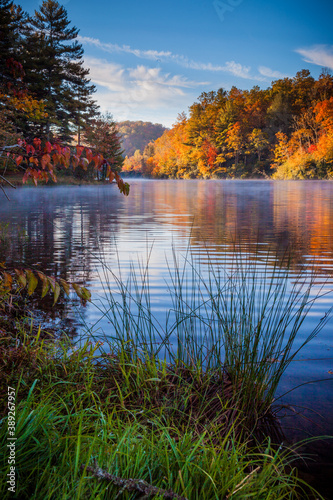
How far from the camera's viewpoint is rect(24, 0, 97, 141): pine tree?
38.4m

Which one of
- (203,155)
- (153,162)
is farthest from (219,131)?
(153,162)

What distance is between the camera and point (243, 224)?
13367mm

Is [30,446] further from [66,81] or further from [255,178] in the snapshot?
[255,178]

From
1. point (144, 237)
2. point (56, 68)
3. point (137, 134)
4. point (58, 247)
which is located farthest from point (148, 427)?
point (137, 134)

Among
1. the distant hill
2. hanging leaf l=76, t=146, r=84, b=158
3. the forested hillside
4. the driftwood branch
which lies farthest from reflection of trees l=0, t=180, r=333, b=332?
the distant hill

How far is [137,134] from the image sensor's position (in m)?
142

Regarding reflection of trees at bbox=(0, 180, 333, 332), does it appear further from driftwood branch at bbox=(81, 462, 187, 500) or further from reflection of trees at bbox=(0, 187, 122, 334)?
driftwood branch at bbox=(81, 462, 187, 500)

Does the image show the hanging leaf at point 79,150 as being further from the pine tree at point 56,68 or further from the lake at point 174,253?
the pine tree at point 56,68

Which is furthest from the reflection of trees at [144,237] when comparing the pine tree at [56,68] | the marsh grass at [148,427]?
the pine tree at [56,68]

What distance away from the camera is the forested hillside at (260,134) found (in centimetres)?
6041

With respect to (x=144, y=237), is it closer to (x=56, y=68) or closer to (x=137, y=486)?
A: (x=137, y=486)

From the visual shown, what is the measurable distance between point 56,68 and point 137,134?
340ft

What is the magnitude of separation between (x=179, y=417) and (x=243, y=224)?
11544mm

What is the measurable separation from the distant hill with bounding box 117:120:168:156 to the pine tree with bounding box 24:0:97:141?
94483 mm
